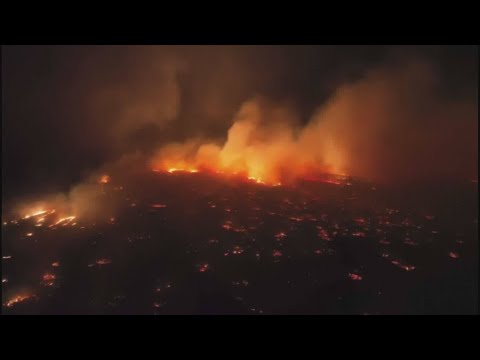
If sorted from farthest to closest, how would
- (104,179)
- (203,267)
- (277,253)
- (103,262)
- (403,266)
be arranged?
1. (104,179)
2. (277,253)
3. (403,266)
4. (103,262)
5. (203,267)

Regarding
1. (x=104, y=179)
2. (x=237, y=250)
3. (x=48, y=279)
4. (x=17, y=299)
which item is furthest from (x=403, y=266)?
(x=104, y=179)

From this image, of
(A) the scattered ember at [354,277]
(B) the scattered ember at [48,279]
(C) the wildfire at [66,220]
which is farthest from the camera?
(C) the wildfire at [66,220]

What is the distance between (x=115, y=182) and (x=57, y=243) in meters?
7.70

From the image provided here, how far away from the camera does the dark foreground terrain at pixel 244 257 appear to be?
11.6 metres

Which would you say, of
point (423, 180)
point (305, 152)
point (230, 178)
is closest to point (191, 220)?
point (230, 178)

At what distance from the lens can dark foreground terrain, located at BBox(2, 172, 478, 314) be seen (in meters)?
11.6

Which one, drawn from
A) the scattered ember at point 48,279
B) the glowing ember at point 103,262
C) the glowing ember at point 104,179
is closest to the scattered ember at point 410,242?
the glowing ember at point 103,262

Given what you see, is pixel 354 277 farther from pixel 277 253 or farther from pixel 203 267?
pixel 203 267

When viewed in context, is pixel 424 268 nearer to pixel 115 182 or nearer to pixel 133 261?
pixel 133 261

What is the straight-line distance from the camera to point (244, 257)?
46.2 feet

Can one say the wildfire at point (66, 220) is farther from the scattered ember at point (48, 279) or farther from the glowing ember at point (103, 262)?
the glowing ember at point (103, 262)

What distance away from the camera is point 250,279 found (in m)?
12.6

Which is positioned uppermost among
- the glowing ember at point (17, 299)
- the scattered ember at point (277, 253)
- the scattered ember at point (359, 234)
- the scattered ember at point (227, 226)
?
the scattered ember at point (227, 226)

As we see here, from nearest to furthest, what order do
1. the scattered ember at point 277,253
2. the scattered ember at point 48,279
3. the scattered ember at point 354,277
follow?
the scattered ember at point 48,279
the scattered ember at point 354,277
the scattered ember at point 277,253
